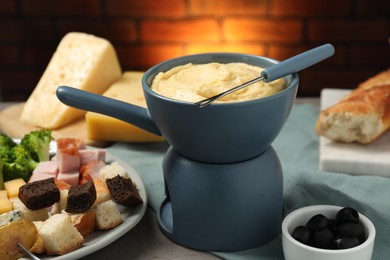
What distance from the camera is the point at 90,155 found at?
55.4 inches

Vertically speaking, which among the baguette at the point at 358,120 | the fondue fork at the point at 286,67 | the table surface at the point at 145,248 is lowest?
the table surface at the point at 145,248

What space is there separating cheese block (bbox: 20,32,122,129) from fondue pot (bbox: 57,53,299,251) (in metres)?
0.65

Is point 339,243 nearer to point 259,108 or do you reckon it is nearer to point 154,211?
point 259,108

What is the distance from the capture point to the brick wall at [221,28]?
8.70ft

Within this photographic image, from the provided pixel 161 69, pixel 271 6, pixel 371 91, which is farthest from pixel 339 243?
pixel 271 6

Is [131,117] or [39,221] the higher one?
[131,117]

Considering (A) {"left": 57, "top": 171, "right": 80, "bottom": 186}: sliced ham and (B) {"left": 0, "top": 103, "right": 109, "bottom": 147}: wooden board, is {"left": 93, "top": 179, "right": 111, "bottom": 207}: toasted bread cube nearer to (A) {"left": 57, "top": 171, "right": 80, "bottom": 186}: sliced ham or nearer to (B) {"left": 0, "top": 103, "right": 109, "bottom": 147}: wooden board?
(A) {"left": 57, "top": 171, "right": 80, "bottom": 186}: sliced ham

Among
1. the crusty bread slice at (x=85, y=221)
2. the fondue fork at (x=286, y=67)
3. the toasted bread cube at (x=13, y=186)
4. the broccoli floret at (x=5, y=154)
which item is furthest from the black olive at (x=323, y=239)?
the broccoli floret at (x=5, y=154)

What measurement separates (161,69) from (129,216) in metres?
0.29

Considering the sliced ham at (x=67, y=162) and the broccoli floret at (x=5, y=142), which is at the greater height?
the sliced ham at (x=67, y=162)

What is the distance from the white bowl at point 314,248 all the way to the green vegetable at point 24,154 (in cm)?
61

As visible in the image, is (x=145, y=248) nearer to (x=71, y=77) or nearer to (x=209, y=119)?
(x=209, y=119)

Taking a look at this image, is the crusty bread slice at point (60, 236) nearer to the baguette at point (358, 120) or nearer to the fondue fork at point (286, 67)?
the fondue fork at point (286, 67)

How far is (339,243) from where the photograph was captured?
1071 millimetres
